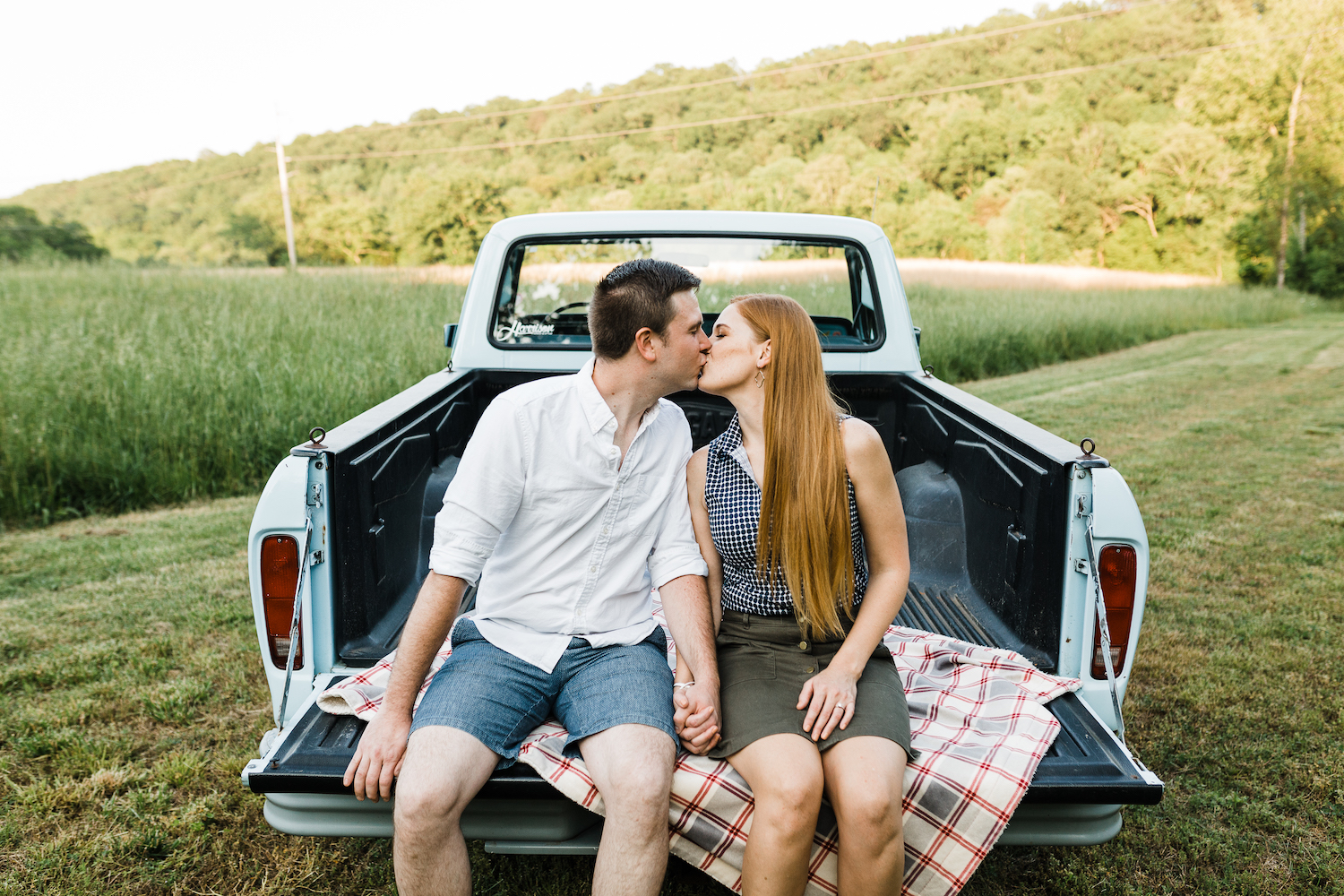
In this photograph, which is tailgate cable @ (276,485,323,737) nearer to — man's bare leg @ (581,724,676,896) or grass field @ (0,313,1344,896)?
man's bare leg @ (581,724,676,896)

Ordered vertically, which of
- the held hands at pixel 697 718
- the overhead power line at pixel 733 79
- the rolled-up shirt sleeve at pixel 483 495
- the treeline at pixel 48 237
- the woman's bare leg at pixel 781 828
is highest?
the overhead power line at pixel 733 79

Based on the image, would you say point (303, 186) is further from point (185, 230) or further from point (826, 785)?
point (826, 785)

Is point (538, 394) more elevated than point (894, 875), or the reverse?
point (538, 394)

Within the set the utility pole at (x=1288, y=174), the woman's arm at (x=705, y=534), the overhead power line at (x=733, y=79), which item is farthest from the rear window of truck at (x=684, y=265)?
the overhead power line at (x=733, y=79)

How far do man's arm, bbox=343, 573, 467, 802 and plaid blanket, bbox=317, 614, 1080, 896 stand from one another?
119 mm

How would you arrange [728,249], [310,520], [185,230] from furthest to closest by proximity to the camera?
[185,230]
[728,249]
[310,520]

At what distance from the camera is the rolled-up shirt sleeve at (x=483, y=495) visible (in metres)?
1.77

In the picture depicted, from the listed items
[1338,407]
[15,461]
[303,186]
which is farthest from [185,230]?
[1338,407]

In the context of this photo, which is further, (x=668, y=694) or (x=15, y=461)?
(x=15, y=461)

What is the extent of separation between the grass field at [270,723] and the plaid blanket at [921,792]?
2.12ft

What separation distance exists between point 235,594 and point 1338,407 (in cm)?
1064

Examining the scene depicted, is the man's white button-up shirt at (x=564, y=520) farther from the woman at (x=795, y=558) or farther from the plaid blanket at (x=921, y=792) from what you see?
the plaid blanket at (x=921, y=792)

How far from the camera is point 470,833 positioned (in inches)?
63.5

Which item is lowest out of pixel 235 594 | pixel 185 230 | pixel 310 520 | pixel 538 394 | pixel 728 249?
pixel 235 594
